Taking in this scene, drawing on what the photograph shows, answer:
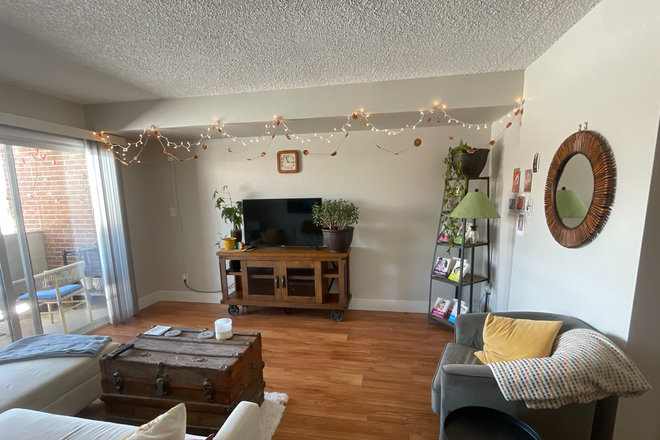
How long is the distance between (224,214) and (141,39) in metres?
1.83

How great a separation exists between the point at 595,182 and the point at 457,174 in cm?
126

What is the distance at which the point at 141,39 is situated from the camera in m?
1.62

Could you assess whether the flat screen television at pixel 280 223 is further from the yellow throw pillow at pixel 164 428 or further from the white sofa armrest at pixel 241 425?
the yellow throw pillow at pixel 164 428

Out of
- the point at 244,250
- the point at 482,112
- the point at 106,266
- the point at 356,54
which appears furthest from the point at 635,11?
the point at 106,266

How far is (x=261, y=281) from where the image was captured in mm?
3137

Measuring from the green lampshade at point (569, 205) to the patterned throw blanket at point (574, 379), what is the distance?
0.69 m

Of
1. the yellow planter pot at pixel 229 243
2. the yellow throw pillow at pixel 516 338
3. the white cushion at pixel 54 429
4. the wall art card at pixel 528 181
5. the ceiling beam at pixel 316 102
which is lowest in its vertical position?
the white cushion at pixel 54 429

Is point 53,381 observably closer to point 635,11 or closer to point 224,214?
point 224,214

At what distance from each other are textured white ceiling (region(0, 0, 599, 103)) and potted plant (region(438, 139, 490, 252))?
667 millimetres

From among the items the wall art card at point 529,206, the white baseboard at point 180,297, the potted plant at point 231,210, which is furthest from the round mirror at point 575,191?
the white baseboard at point 180,297

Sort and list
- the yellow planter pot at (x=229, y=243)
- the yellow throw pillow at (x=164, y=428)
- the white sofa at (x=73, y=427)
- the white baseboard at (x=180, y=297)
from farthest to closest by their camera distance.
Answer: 1. the white baseboard at (x=180, y=297)
2. the yellow planter pot at (x=229, y=243)
3. the white sofa at (x=73, y=427)
4. the yellow throw pillow at (x=164, y=428)

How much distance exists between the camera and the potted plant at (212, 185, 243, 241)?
→ 314 centimetres

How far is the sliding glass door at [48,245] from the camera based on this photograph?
2.23m

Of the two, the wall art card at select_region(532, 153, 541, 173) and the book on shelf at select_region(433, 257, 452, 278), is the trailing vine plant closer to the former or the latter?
the book on shelf at select_region(433, 257, 452, 278)
